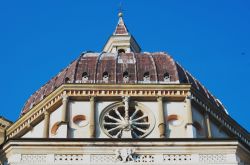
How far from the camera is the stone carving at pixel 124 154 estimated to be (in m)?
27.9

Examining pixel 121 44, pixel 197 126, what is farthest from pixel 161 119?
pixel 121 44

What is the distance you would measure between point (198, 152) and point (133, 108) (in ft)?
22.6

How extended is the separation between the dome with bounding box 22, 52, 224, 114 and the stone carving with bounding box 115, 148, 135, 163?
27.1 ft

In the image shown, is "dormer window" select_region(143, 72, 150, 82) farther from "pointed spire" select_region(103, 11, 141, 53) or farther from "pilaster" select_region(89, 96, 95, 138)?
"pointed spire" select_region(103, 11, 141, 53)

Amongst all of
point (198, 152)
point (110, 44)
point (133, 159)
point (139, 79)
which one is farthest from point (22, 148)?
point (110, 44)

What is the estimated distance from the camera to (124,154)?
1103 inches

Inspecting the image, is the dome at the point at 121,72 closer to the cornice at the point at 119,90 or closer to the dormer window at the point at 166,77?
the dormer window at the point at 166,77

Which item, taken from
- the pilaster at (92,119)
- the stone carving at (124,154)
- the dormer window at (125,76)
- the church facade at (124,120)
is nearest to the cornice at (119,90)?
the church facade at (124,120)

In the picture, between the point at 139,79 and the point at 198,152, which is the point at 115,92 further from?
the point at 198,152

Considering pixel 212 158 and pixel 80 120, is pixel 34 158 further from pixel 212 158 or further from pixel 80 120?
pixel 212 158

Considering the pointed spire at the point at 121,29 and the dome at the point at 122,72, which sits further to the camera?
the pointed spire at the point at 121,29

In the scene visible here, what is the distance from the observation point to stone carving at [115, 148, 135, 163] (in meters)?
27.9

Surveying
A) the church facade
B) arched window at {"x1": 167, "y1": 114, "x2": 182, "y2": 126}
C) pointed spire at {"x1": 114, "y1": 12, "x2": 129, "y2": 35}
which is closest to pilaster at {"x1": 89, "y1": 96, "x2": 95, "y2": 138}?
the church facade

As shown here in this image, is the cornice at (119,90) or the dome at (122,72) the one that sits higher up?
the dome at (122,72)
